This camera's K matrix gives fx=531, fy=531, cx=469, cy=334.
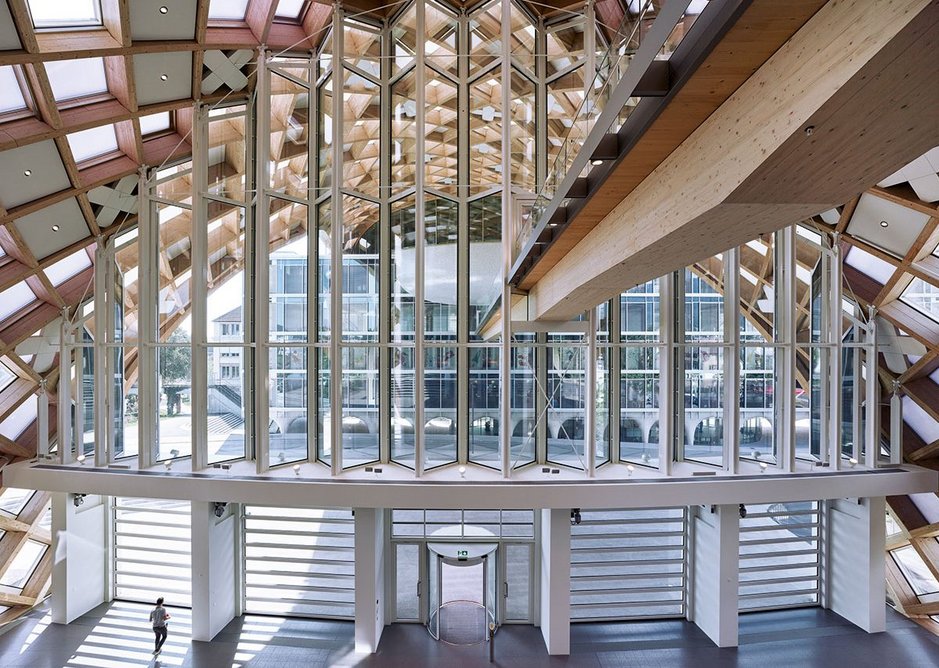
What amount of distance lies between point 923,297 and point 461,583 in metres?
12.2

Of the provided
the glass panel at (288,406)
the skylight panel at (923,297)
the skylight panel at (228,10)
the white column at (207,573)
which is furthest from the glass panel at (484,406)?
the skylight panel at (923,297)

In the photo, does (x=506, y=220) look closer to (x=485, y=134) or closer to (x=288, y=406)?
(x=485, y=134)

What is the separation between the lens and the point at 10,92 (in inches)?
333

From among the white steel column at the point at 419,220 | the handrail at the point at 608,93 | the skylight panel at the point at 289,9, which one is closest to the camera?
the handrail at the point at 608,93

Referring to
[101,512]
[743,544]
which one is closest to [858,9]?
[743,544]

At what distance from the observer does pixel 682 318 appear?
1270 centimetres

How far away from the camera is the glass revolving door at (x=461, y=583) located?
12.1m

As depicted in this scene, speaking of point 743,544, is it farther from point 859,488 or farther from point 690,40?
point 690,40

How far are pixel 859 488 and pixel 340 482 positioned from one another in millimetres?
11179

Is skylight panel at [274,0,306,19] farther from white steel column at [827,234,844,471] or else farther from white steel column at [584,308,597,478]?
white steel column at [827,234,844,471]

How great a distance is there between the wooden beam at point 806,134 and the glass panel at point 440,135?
27.5ft

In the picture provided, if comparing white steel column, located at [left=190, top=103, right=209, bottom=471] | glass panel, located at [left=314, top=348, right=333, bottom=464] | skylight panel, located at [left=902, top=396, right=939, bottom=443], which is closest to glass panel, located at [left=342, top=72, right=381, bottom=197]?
white steel column, located at [left=190, top=103, right=209, bottom=471]

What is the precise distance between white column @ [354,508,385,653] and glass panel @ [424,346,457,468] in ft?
6.32

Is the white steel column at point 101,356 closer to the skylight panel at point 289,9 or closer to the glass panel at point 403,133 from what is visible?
the skylight panel at point 289,9
